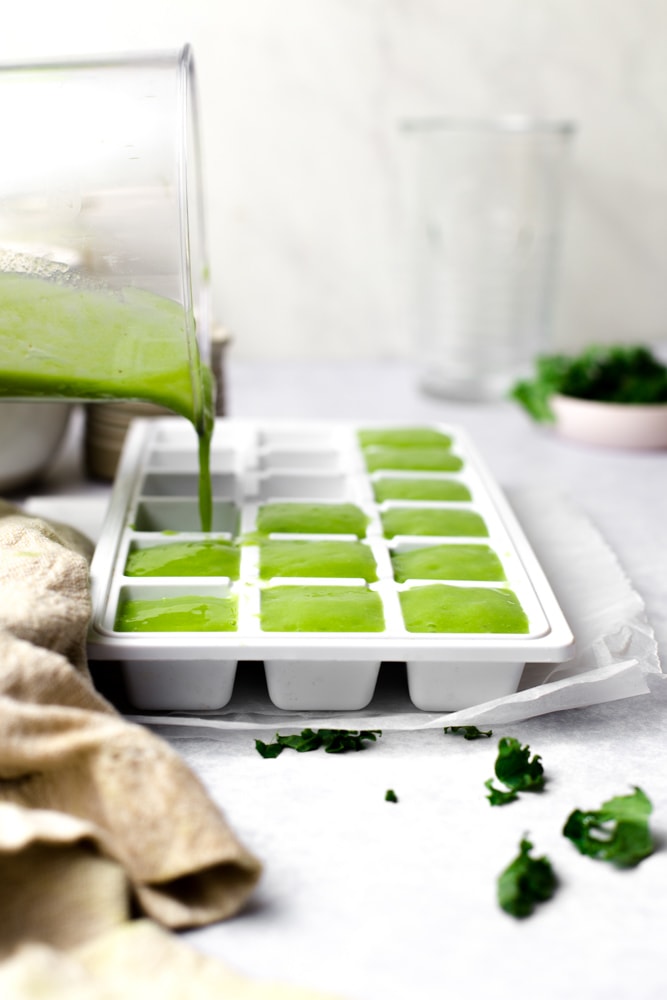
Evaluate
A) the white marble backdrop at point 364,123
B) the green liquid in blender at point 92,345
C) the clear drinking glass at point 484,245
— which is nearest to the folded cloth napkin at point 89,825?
the green liquid in blender at point 92,345

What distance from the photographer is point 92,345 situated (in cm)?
111

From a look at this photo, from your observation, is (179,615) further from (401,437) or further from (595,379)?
(595,379)

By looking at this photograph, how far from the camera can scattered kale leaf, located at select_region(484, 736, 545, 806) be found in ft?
2.95

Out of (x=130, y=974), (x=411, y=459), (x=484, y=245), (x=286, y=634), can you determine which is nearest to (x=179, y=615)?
(x=286, y=634)

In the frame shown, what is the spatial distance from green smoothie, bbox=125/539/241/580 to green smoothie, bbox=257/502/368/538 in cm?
7

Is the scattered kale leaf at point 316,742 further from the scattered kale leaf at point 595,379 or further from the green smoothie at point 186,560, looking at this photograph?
the scattered kale leaf at point 595,379

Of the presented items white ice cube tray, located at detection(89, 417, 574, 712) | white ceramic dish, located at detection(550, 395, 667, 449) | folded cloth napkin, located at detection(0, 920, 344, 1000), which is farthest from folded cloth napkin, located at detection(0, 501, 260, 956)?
white ceramic dish, located at detection(550, 395, 667, 449)

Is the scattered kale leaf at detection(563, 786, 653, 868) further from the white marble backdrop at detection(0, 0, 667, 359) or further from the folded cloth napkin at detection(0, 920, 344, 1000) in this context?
the white marble backdrop at detection(0, 0, 667, 359)

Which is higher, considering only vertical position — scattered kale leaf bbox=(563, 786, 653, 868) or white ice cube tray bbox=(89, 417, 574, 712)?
white ice cube tray bbox=(89, 417, 574, 712)

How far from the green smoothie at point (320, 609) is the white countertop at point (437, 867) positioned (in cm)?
10

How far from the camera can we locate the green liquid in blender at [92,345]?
1090mm

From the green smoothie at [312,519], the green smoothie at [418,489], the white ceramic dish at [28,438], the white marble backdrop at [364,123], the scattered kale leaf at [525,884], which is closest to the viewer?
the scattered kale leaf at [525,884]

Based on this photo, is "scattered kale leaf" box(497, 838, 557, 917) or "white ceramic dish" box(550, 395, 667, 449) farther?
"white ceramic dish" box(550, 395, 667, 449)

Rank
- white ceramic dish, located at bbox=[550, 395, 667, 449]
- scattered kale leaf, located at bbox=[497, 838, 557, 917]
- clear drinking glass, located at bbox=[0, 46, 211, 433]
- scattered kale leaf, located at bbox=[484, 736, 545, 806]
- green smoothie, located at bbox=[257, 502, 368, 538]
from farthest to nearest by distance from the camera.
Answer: white ceramic dish, located at bbox=[550, 395, 667, 449], green smoothie, located at bbox=[257, 502, 368, 538], clear drinking glass, located at bbox=[0, 46, 211, 433], scattered kale leaf, located at bbox=[484, 736, 545, 806], scattered kale leaf, located at bbox=[497, 838, 557, 917]
